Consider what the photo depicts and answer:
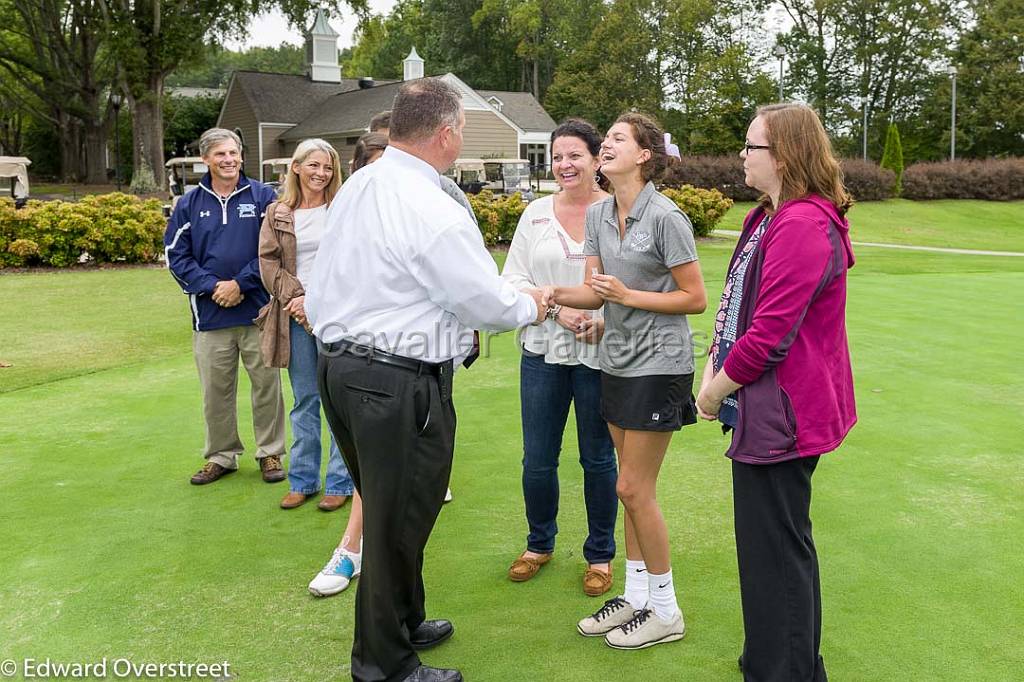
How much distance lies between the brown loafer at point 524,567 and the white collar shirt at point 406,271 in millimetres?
1376

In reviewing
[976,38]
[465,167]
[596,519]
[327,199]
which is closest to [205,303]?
[327,199]

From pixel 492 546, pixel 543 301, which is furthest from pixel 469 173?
pixel 543 301

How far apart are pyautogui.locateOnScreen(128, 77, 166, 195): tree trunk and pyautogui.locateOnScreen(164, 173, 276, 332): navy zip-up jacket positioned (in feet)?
99.8

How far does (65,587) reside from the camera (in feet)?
13.1

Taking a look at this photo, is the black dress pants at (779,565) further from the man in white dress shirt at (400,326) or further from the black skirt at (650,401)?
the man in white dress shirt at (400,326)

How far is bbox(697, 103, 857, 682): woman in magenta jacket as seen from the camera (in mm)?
2705

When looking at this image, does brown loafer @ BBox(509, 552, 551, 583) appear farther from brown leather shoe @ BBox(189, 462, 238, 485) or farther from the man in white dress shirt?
brown leather shoe @ BBox(189, 462, 238, 485)

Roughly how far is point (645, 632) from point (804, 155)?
75.4 inches

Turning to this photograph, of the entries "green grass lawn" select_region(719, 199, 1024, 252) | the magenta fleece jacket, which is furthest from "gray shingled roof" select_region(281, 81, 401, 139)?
the magenta fleece jacket

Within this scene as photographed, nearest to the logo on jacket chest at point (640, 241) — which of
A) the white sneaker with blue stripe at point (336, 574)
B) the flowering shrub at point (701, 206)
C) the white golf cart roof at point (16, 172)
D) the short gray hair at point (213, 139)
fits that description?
the white sneaker with blue stripe at point (336, 574)

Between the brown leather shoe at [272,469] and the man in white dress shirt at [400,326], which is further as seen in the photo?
the brown leather shoe at [272,469]

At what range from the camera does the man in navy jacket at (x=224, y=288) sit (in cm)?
528

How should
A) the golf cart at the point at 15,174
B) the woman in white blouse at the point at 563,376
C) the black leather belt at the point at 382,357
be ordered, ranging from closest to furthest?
the black leather belt at the point at 382,357 < the woman in white blouse at the point at 563,376 < the golf cart at the point at 15,174

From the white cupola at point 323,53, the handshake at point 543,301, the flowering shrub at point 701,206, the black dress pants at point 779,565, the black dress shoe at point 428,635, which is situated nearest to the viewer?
the black dress pants at point 779,565
